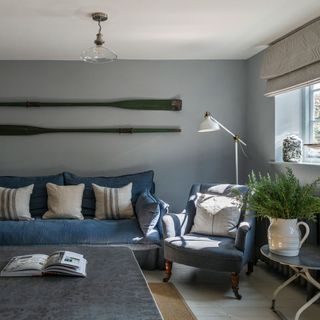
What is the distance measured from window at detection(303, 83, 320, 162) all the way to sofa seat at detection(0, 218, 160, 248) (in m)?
1.63

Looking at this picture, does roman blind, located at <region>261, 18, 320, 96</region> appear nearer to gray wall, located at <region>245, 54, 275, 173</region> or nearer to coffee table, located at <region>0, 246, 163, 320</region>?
gray wall, located at <region>245, 54, 275, 173</region>

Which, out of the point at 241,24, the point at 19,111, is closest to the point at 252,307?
the point at 241,24

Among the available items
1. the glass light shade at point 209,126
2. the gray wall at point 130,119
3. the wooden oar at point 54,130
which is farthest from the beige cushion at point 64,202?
the glass light shade at point 209,126

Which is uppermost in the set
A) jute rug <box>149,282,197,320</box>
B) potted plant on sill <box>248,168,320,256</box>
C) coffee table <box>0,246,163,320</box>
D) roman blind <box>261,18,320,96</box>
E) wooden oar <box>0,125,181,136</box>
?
roman blind <box>261,18,320,96</box>

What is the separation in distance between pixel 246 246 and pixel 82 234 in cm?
151

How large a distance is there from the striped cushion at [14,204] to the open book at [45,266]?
1905 mm

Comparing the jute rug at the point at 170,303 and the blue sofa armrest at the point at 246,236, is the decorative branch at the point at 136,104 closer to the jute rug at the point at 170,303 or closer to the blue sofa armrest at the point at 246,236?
the blue sofa armrest at the point at 246,236

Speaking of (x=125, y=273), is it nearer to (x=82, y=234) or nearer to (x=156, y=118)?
(x=82, y=234)

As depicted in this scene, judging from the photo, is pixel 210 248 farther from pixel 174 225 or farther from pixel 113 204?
pixel 113 204

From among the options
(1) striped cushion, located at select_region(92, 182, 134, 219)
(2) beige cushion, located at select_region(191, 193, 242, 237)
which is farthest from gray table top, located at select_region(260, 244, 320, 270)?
(1) striped cushion, located at select_region(92, 182, 134, 219)

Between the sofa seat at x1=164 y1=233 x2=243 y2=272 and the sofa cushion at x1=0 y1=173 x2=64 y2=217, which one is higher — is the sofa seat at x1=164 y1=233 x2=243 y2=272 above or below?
below

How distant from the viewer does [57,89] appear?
4613mm

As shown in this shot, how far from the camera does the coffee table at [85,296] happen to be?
1.54m

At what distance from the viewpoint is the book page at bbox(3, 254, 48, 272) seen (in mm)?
2031
